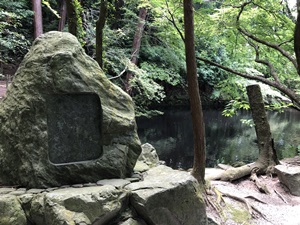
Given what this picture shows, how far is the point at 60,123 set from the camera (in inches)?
149

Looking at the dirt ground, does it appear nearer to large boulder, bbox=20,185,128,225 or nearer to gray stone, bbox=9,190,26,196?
large boulder, bbox=20,185,128,225

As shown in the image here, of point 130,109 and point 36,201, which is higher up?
point 130,109

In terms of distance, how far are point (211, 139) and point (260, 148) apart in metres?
10.4

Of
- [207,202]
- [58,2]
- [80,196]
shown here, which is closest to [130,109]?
[80,196]

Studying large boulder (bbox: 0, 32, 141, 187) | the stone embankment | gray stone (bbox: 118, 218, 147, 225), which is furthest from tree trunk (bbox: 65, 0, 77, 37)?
gray stone (bbox: 118, 218, 147, 225)

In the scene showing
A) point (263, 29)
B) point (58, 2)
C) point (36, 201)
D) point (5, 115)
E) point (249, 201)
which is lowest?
point (249, 201)

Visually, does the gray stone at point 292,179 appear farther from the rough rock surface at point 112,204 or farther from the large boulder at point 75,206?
the large boulder at point 75,206

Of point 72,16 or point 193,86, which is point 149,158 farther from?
point 72,16

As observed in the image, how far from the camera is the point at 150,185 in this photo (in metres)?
3.78

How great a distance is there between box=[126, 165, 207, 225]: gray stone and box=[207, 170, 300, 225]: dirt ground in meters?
1.07

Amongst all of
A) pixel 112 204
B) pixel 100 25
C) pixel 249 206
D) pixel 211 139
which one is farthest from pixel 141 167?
pixel 211 139

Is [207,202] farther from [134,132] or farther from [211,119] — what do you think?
[211,119]

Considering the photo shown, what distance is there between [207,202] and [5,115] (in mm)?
3841

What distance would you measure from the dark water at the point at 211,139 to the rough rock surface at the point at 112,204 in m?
9.03
